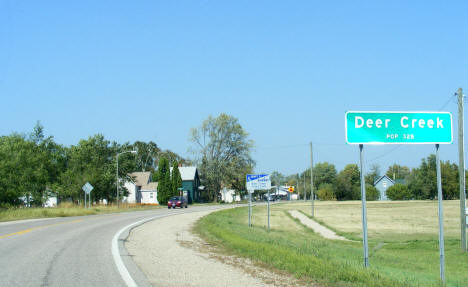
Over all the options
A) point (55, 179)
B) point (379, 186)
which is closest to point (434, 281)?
point (55, 179)

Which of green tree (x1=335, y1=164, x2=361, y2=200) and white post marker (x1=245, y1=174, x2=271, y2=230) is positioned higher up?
white post marker (x1=245, y1=174, x2=271, y2=230)

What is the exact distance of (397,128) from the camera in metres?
9.29

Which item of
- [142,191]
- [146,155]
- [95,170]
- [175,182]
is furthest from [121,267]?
[146,155]

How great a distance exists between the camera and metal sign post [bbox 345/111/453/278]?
364 inches

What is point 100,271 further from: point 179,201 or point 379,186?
point 379,186

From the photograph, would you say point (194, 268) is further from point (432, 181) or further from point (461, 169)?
point (432, 181)

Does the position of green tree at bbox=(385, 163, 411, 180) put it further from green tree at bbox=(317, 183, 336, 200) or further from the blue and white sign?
the blue and white sign

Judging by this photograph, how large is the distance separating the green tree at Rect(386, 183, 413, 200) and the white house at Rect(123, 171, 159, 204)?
51.0 m

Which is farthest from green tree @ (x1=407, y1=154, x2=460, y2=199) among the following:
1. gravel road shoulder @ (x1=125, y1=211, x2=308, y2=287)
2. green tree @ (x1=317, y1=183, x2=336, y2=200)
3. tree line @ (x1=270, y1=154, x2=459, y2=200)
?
gravel road shoulder @ (x1=125, y1=211, x2=308, y2=287)

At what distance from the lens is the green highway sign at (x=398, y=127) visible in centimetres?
923

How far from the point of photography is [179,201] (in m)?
64.1

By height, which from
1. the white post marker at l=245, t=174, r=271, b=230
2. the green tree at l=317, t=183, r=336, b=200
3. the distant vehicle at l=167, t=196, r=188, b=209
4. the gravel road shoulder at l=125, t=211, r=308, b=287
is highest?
the white post marker at l=245, t=174, r=271, b=230

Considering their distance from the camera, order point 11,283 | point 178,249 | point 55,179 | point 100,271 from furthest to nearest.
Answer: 1. point 55,179
2. point 178,249
3. point 100,271
4. point 11,283

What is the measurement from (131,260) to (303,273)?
4.42 m
